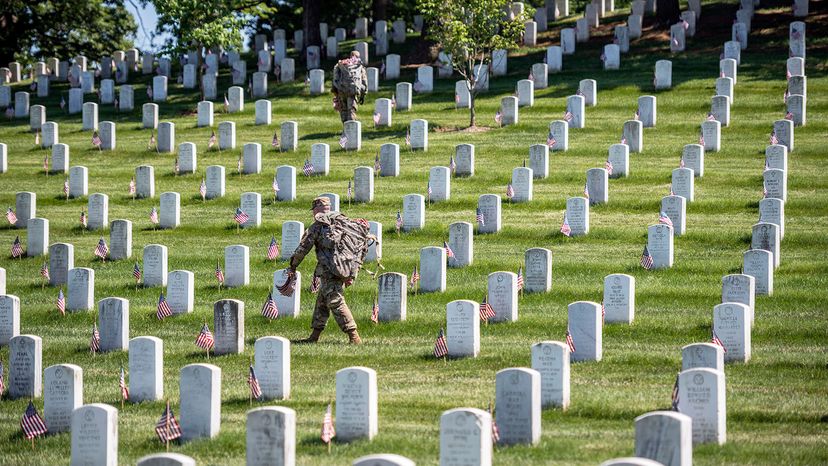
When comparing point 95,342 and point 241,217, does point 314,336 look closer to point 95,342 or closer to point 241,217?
point 95,342

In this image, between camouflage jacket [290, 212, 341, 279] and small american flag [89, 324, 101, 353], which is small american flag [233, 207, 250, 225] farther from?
camouflage jacket [290, 212, 341, 279]

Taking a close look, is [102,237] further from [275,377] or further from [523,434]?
[523,434]

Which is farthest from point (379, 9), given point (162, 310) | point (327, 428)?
point (327, 428)

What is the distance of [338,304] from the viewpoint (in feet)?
59.5

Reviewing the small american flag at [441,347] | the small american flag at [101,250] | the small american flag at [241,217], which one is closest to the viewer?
the small american flag at [441,347]

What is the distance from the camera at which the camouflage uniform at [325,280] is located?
18.1 metres

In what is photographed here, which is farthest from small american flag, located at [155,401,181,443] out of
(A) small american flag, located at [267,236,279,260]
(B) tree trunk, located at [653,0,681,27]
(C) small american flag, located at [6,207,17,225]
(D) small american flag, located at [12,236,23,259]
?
(B) tree trunk, located at [653,0,681,27]

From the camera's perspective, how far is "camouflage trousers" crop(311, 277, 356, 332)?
18.1 m

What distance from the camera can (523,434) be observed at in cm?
1341

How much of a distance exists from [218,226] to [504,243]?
5906mm

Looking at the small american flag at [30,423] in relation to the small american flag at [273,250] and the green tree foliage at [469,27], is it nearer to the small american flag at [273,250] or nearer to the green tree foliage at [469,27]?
the small american flag at [273,250]

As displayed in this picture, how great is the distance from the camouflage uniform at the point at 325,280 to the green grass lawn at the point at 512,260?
451mm

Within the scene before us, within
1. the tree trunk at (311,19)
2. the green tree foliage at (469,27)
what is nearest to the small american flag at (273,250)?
the green tree foliage at (469,27)

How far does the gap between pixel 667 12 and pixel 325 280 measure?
26.1 meters
